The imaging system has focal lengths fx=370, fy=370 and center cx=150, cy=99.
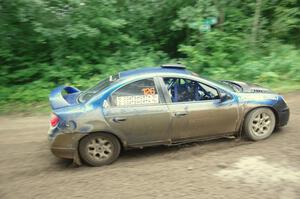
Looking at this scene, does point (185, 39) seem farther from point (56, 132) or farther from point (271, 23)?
point (56, 132)

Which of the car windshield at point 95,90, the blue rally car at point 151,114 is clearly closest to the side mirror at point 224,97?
the blue rally car at point 151,114

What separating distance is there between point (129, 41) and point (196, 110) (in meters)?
8.38

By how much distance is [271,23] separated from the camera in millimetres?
14727

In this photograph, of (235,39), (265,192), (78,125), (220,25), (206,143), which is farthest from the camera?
(220,25)

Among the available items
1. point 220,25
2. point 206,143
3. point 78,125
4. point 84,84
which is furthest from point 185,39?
point 78,125

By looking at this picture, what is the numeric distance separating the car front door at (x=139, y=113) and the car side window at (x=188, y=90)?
9.7 inches

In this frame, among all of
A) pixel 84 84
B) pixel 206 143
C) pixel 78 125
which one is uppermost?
pixel 84 84

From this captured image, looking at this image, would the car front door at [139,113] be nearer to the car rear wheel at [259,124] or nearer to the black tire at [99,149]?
the black tire at [99,149]

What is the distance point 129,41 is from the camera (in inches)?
560

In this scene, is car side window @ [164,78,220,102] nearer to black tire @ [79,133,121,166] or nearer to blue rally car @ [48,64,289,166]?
blue rally car @ [48,64,289,166]

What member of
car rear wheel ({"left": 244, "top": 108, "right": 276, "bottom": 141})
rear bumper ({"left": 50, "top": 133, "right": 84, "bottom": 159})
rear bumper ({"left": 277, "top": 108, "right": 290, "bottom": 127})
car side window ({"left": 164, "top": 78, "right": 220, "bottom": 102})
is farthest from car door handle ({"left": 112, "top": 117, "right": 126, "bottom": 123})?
rear bumper ({"left": 277, "top": 108, "right": 290, "bottom": 127})

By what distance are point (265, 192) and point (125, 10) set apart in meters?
11.3

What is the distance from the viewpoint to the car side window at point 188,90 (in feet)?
21.1

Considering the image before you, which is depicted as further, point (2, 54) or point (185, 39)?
point (185, 39)
